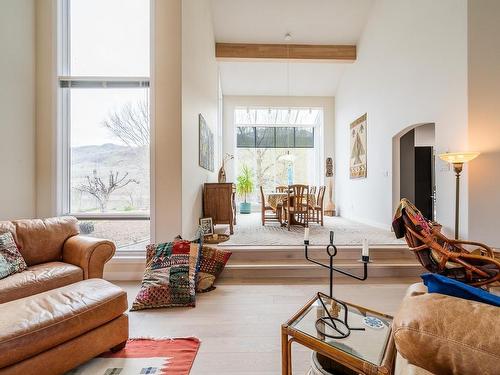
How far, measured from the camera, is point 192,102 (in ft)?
11.5

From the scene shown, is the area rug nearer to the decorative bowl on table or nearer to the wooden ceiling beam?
the decorative bowl on table

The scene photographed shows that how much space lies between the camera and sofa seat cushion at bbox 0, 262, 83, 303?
1773 millimetres

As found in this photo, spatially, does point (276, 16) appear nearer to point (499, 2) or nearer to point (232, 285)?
point (499, 2)

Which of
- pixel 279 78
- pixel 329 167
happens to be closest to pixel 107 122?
pixel 279 78

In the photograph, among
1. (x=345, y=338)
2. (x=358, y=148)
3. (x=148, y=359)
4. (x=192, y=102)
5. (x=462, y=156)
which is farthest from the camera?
(x=358, y=148)

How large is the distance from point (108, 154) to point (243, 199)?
5.16m

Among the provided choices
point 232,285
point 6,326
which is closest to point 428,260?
point 232,285

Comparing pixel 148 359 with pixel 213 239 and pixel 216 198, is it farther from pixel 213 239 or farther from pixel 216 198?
pixel 216 198

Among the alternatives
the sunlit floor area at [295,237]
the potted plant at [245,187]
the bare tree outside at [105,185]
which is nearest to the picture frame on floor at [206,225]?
the sunlit floor area at [295,237]

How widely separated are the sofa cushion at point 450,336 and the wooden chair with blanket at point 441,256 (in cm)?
165

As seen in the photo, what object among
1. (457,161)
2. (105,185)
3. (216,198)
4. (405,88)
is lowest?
(216,198)

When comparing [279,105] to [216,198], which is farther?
[279,105]

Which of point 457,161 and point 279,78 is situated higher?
point 279,78

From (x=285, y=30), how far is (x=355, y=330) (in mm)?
6393
